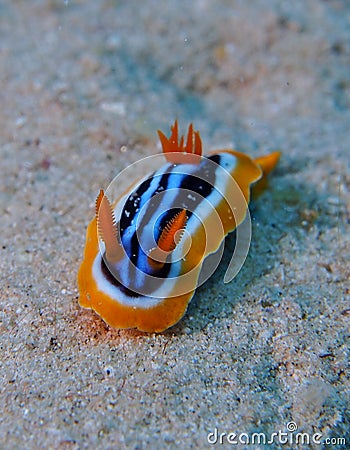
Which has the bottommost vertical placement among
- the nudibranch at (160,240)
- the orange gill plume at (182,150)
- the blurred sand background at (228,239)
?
the blurred sand background at (228,239)

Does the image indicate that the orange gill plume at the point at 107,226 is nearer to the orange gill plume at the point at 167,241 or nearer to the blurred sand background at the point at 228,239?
the orange gill plume at the point at 167,241

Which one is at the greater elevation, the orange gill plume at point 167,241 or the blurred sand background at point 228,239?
the orange gill plume at point 167,241

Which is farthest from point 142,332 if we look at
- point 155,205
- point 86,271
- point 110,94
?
point 110,94

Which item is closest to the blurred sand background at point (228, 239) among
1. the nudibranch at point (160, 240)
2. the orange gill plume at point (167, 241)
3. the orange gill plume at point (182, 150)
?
the nudibranch at point (160, 240)

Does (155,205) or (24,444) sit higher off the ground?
(155,205)

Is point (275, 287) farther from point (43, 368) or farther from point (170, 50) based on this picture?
point (170, 50)

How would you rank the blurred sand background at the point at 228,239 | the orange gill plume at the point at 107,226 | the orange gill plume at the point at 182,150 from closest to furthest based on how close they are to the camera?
the blurred sand background at the point at 228,239 < the orange gill plume at the point at 107,226 < the orange gill plume at the point at 182,150

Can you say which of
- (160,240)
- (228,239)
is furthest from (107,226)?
(228,239)

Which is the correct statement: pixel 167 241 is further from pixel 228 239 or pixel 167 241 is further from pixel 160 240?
pixel 228 239
